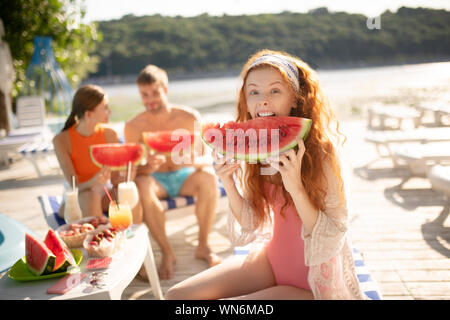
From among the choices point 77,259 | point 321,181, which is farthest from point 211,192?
point 321,181

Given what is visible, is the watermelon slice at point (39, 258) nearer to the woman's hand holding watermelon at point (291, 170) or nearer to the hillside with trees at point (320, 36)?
the woman's hand holding watermelon at point (291, 170)

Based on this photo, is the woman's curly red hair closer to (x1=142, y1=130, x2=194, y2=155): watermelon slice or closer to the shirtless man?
the shirtless man

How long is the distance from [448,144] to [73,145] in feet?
10.4

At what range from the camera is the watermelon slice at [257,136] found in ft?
5.24

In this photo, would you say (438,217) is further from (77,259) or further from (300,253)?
(77,259)

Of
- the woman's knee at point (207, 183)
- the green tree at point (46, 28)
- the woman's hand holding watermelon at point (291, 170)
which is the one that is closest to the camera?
the woman's hand holding watermelon at point (291, 170)

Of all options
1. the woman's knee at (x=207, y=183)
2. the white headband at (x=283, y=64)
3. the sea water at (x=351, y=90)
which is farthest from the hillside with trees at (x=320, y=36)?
the woman's knee at (x=207, y=183)

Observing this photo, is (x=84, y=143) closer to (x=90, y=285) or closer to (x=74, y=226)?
(x=74, y=226)

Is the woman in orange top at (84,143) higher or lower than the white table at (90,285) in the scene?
higher

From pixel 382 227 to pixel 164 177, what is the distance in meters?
2.21

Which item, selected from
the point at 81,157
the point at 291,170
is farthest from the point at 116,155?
the point at 291,170

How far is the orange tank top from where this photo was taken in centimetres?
340

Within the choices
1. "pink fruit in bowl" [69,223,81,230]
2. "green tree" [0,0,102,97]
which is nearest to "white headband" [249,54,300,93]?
"pink fruit in bowl" [69,223,81,230]

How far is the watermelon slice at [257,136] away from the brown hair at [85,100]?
1.87m
